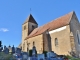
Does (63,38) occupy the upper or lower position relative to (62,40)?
upper

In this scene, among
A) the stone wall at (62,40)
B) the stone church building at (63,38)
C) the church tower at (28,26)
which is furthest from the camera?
the church tower at (28,26)

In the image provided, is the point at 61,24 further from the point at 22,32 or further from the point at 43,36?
the point at 22,32

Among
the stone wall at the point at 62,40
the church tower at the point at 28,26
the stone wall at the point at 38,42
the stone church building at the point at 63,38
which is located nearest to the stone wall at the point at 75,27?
the stone church building at the point at 63,38

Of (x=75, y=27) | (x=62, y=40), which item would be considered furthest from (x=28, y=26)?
(x=75, y=27)

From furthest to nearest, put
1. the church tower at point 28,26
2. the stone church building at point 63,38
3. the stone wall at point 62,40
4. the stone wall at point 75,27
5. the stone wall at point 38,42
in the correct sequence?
the church tower at point 28,26 < the stone wall at point 38,42 < the stone wall at point 75,27 < the stone wall at point 62,40 < the stone church building at point 63,38

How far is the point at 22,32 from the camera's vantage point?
41.8 metres

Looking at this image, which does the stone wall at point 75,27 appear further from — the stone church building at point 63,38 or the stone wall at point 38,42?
the stone wall at point 38,42

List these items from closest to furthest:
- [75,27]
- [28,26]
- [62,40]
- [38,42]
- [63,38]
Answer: [63,38]
[62,40]
[75,27]
[38,42]
[28,26]

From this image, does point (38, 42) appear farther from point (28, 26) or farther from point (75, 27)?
point (28, 26)

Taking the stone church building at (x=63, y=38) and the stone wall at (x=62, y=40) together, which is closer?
the stone church building at (x=63, y=38)

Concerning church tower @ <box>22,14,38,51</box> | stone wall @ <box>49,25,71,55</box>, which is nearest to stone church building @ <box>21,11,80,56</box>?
stone wall @ <box>49,25,71,55</box>

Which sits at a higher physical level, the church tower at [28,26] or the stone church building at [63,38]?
the church tower at [28,26]

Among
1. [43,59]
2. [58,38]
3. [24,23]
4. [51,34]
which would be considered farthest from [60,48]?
[24,23]

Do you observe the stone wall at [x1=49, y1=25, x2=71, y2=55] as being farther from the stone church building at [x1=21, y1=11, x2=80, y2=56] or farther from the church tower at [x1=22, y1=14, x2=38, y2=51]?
the church tower at [x1=22, y1=14, x2=38, y2=51]
